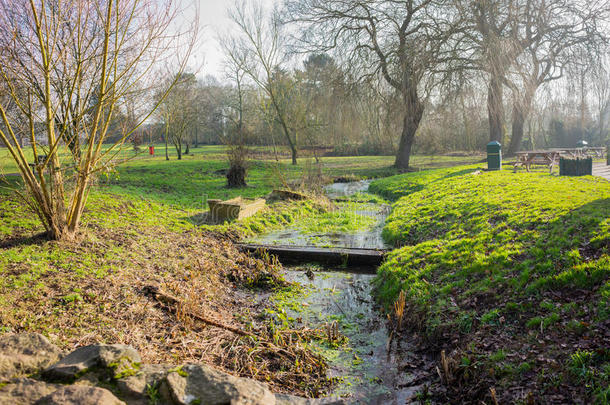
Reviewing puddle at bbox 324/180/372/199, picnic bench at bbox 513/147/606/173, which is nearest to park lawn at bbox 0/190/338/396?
puddle at bbox 324/180/372/199

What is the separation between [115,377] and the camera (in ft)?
9.57

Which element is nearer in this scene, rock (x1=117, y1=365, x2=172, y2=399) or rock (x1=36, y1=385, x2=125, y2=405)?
rock (x1=36, y1=385, x2=125, y2=405)

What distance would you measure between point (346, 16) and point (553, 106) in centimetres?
1067

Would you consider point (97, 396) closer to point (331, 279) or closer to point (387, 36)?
→ point (331, 279)

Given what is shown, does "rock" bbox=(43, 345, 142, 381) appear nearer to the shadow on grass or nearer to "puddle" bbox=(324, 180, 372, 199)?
the shadow on grass

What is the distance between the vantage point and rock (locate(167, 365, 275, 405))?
284 cm

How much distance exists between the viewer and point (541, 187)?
9633 mm

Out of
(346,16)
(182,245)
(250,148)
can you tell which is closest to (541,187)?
(182,245)

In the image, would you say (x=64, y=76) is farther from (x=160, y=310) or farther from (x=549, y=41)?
(x=549, y=41)

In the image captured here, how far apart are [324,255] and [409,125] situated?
1499 cm

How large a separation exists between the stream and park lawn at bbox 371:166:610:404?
0.40 m

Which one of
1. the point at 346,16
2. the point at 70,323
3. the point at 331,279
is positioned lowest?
the point at 331,279

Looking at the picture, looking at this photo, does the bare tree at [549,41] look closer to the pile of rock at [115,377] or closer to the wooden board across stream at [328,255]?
the wooden board across stream at [328,255]

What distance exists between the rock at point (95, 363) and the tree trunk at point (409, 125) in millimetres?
16801
